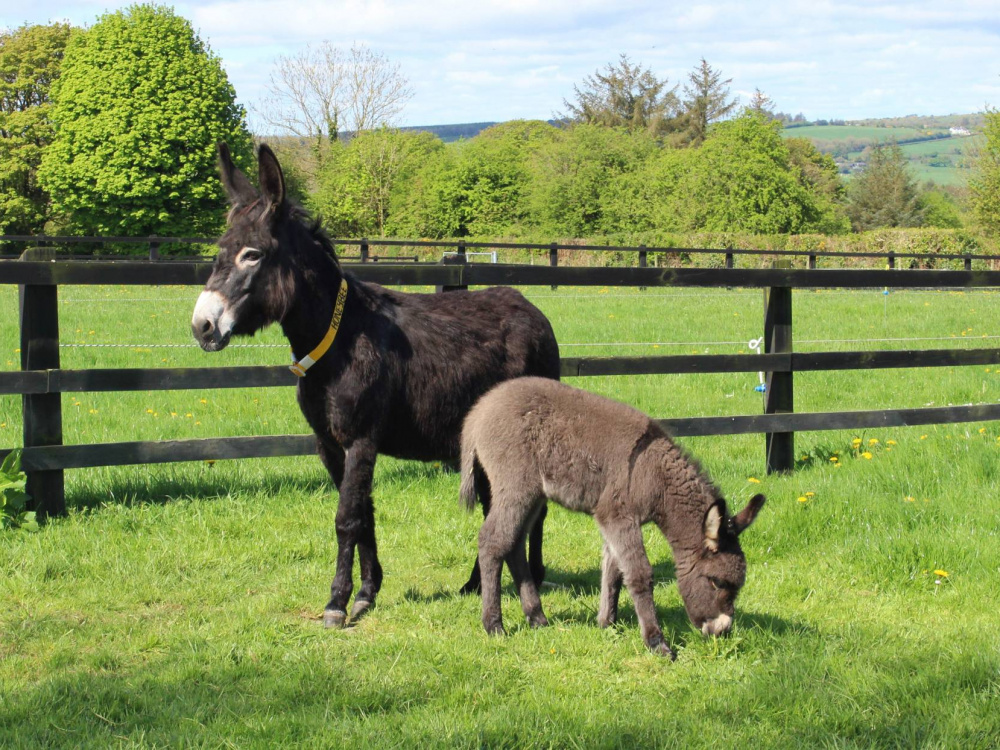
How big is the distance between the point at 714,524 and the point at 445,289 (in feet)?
12.0

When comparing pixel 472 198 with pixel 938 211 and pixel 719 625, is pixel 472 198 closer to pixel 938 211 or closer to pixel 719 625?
pixel 938 211

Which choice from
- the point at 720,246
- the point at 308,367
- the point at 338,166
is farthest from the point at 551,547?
the point at 338,166

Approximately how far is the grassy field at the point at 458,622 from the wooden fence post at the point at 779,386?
24 centimetres

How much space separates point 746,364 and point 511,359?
9.70ft

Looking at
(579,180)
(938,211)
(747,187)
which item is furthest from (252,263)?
(938,211)

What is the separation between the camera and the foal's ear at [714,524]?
13.6 feet

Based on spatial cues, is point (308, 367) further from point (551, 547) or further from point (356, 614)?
point (551, 547)

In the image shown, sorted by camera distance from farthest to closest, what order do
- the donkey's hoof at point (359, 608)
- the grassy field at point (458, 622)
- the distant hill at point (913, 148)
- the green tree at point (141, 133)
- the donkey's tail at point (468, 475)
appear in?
the distant hill at point (913, 148)
the green tree at point (141, 133)
the donkey's hoof at point (359, 608)
the donkey's tail at point (468, 475)
the grassy field at point (458, 622)

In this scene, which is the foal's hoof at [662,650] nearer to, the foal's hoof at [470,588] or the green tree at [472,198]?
the foal's hoof at [470,588]

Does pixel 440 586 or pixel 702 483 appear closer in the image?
pixel 702 483

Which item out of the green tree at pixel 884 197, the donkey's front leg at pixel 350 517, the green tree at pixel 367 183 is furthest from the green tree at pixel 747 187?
the donkey's front leg at pixel 350 517

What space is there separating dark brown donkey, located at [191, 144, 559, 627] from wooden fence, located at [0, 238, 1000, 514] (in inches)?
64.0

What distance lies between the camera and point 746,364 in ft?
24.4

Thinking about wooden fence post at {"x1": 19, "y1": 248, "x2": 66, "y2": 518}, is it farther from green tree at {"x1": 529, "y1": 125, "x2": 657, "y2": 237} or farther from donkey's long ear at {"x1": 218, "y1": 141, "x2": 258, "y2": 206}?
green tree at {"x1": 529, "y1": 125, "x2": 657, "y2": 237}
